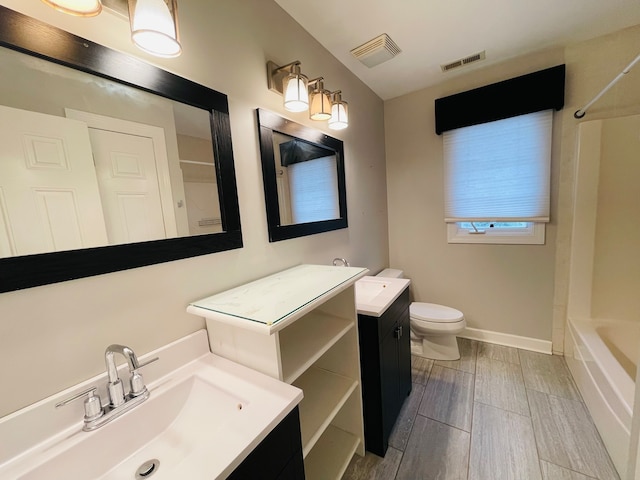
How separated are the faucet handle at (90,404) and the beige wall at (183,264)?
0.05 meters

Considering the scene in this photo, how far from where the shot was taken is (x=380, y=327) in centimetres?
128

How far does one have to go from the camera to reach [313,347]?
1073 millimetres

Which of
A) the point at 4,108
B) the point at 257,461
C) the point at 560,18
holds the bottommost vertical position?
the point at 257,461

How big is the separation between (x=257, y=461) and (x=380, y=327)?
2.64ft

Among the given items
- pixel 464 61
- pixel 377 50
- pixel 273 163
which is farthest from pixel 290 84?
pixel 464 61

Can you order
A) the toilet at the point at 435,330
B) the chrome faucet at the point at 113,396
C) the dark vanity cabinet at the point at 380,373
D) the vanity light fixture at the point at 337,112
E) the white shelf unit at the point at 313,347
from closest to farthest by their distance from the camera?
the chrome faucet at the point at 113,396 → the white shelf unit at the point at 313,347 → the dark vanity cabinet at the point at 380,373 → the vanity light fixture at the point at 337,112 → the toilet at the point at 435,330

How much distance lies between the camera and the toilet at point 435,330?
2021mm

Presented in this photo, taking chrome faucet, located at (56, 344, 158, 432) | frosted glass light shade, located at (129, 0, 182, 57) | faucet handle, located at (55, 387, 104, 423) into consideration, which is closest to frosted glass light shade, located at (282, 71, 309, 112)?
frosted glass light shade, located at (129, 0, 182, 57)

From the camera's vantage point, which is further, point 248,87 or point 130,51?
point 248,87

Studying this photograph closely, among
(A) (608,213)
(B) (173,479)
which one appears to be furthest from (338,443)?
(A) (608,213)

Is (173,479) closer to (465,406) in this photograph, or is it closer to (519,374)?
(465,406)

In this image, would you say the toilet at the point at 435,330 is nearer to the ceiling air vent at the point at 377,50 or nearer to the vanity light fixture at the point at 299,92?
the vanity light fixture at the point at 299,92

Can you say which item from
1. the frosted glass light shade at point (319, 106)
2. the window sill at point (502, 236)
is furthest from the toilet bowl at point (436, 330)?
the frosted glass light shade at point (319, 106)

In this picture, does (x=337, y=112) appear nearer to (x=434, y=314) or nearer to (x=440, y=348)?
(x=434, y=314)
